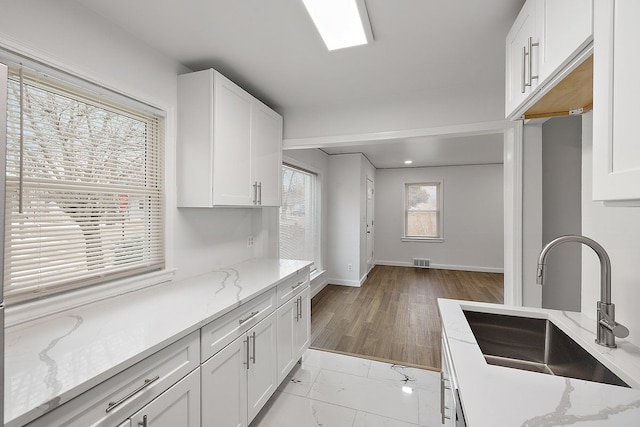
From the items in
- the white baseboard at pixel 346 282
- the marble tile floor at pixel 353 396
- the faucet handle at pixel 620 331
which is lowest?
the marble tile floor at pixel 353 396

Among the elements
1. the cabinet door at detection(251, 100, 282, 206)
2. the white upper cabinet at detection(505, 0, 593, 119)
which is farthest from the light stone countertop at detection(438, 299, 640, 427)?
the cabinet door at detection(251, 100, 282, 206)

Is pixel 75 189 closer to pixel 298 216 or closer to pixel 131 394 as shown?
pixel 131 394

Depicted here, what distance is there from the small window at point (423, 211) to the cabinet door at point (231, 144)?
5.25 meters

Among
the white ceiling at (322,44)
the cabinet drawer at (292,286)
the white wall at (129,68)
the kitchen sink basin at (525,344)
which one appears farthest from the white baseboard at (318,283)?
the kitchen sink basin at (525,344)

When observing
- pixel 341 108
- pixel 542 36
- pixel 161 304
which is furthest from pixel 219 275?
pixel 542 36

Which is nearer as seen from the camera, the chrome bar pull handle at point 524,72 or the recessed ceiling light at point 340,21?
the chrome bar pull handle at point 524,72

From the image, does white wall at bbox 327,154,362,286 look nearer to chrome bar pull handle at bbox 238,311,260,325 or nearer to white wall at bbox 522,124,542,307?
white wall at bbox 522,124,542,307

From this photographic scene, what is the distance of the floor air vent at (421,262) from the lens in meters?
6.62

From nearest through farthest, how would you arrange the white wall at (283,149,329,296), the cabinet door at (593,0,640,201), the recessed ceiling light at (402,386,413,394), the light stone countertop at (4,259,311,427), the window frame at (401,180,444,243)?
the cabinet door at (593,0,640,201) < the light stone countertop at (4,259,311,427) < the recessed ceiling light at (402,386,413,394) < the white wall at (283,149,329,296) < the window frame at (401,180,444,243)

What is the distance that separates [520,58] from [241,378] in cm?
220

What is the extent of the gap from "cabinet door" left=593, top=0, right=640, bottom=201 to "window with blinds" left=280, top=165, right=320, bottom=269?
3047 millimetres

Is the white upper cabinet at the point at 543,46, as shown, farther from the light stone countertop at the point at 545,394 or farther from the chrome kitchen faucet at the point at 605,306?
Result: the light stone countertop at the point at 545,394

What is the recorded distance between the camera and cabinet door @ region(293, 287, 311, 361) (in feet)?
7.66

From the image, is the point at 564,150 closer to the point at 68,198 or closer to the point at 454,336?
the point at 454,336
